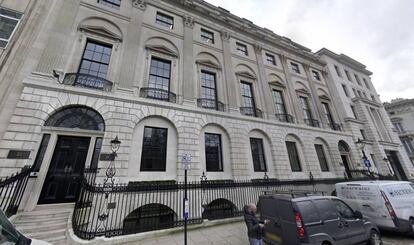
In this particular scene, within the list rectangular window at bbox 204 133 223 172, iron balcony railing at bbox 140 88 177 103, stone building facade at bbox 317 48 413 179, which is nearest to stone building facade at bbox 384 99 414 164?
stone building facade at bbox 317 48 413 179

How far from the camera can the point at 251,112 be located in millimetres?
14516

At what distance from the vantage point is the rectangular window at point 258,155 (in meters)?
12.7

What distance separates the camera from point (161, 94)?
11188mm

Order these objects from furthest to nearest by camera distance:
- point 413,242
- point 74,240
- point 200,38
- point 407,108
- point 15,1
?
point 407,108, point 200,38, point 15,1, point 413,242, point 74,240

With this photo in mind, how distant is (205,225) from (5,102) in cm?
1094

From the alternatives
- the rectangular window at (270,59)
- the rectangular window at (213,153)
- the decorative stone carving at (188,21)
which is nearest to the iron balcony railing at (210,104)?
the rectangular window at (213,153)

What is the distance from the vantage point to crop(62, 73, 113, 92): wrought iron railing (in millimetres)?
8961

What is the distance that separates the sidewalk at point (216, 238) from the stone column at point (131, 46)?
8.70 metres

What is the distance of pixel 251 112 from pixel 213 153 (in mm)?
5714

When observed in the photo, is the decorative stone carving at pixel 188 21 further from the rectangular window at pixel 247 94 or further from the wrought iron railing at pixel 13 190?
the wrought iron railing at pixel 13 190

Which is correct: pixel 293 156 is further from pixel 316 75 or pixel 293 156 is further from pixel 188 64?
pixel 316 75

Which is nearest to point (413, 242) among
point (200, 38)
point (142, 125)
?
point (142, 125)

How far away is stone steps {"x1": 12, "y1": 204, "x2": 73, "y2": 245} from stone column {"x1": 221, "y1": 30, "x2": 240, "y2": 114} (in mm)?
11536

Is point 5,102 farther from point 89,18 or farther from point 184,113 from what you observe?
point 184,113
